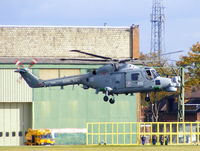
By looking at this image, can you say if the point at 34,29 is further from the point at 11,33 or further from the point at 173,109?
the point at 173,109

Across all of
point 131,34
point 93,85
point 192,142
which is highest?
point 131,34

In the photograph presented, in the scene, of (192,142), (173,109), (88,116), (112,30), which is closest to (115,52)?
(112,30)

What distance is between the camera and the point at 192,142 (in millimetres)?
104062

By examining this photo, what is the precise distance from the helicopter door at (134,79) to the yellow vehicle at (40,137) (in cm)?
2647

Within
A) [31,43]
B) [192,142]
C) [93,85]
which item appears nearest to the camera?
[93,85]

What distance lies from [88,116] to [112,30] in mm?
13508

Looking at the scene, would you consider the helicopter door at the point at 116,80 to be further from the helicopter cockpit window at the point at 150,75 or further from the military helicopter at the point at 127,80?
the helicopter cockpit window at the point at 150,75

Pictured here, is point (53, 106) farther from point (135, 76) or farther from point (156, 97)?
point (156, 97)

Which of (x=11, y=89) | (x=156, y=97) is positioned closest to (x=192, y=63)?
(x=156, y=97)

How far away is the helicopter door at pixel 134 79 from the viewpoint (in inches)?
3086

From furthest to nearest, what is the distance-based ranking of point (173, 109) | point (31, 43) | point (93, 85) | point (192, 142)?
point (173, 109), point (31, 43), point (192, 142), point (93, 85)

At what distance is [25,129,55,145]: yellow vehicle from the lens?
102812mm

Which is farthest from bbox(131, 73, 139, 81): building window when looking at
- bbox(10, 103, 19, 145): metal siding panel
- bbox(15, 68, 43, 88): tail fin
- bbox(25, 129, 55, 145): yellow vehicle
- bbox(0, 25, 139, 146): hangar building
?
bbox(10, 103, 19, 145): metal siding panel

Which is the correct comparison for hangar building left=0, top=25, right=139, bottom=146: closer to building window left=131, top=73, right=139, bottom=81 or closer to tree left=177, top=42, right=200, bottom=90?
tree left=177, top=42, right=200, bottom=90
